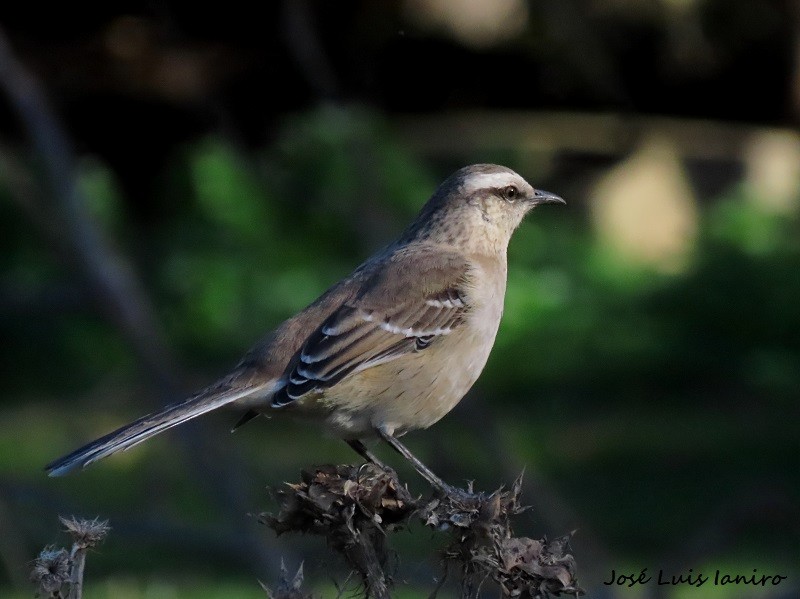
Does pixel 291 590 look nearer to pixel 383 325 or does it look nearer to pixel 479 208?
pixel 383 325

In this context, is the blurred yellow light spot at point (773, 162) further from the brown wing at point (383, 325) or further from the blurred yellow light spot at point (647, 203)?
the brown wing at point (383, 325)

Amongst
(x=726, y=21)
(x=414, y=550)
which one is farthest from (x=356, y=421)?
(x=726, y=21)

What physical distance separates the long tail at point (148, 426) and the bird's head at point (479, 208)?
135 cm

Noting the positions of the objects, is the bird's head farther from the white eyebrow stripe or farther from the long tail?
the long tail

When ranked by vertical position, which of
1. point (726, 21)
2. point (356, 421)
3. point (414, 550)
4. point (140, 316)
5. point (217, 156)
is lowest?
point (414, 550)

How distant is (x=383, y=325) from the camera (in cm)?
541

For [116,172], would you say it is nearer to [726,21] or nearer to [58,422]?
[58,422]

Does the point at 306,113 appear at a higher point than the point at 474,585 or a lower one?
higher

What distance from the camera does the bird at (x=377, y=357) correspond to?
16.5 ft

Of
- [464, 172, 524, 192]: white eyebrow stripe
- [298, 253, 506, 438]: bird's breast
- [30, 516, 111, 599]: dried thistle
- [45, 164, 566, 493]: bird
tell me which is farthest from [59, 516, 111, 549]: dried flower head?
[464, 172, 524, 192]: white eyebrow stripe

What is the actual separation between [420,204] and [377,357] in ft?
24.5

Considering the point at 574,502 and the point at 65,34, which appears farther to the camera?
the point at 65,34

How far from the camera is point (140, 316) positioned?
298 inches

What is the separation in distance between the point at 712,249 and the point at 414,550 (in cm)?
548
